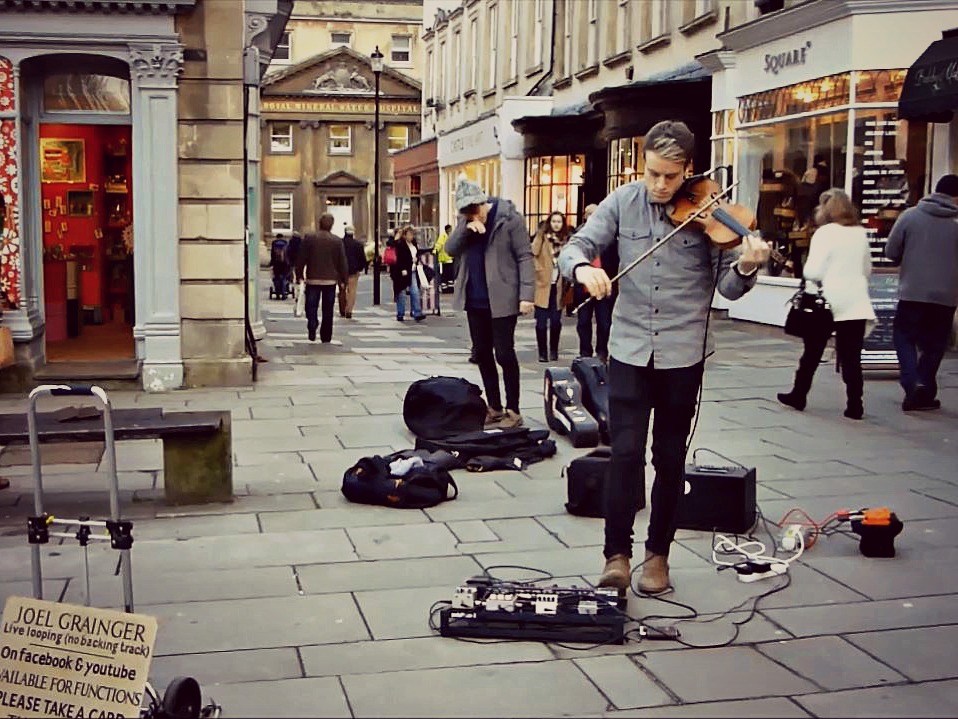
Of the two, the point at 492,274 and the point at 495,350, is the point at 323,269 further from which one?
the point at 492,274

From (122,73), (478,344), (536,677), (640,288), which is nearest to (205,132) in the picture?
(122,73)

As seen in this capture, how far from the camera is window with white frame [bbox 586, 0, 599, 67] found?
2819 centimetres

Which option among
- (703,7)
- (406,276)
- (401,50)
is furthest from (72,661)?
(401,50)

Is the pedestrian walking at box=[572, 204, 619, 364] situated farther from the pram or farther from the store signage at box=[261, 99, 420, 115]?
the store signage at box=[261, 99, 420, 115]

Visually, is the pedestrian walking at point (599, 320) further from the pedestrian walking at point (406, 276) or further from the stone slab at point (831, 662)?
the pedestrian walking at point (406, 276)

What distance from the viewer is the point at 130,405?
11.3 m

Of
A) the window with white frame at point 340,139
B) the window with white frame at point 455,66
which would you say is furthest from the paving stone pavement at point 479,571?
the window with white frame at point 340,139

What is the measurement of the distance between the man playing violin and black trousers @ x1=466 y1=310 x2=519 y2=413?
13.6 ft

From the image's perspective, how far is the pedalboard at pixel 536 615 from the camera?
16.4ft

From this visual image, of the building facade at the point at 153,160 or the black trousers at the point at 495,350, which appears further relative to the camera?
the building facade at the point at 153,160

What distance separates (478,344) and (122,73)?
5.08 m

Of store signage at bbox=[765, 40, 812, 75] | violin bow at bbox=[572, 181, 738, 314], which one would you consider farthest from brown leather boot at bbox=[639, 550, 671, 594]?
store signage at bbox=[765, 40, 812, 75]

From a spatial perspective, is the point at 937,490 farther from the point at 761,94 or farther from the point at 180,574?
the point at 761,94

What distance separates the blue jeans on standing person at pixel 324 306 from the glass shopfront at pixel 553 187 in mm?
10999
